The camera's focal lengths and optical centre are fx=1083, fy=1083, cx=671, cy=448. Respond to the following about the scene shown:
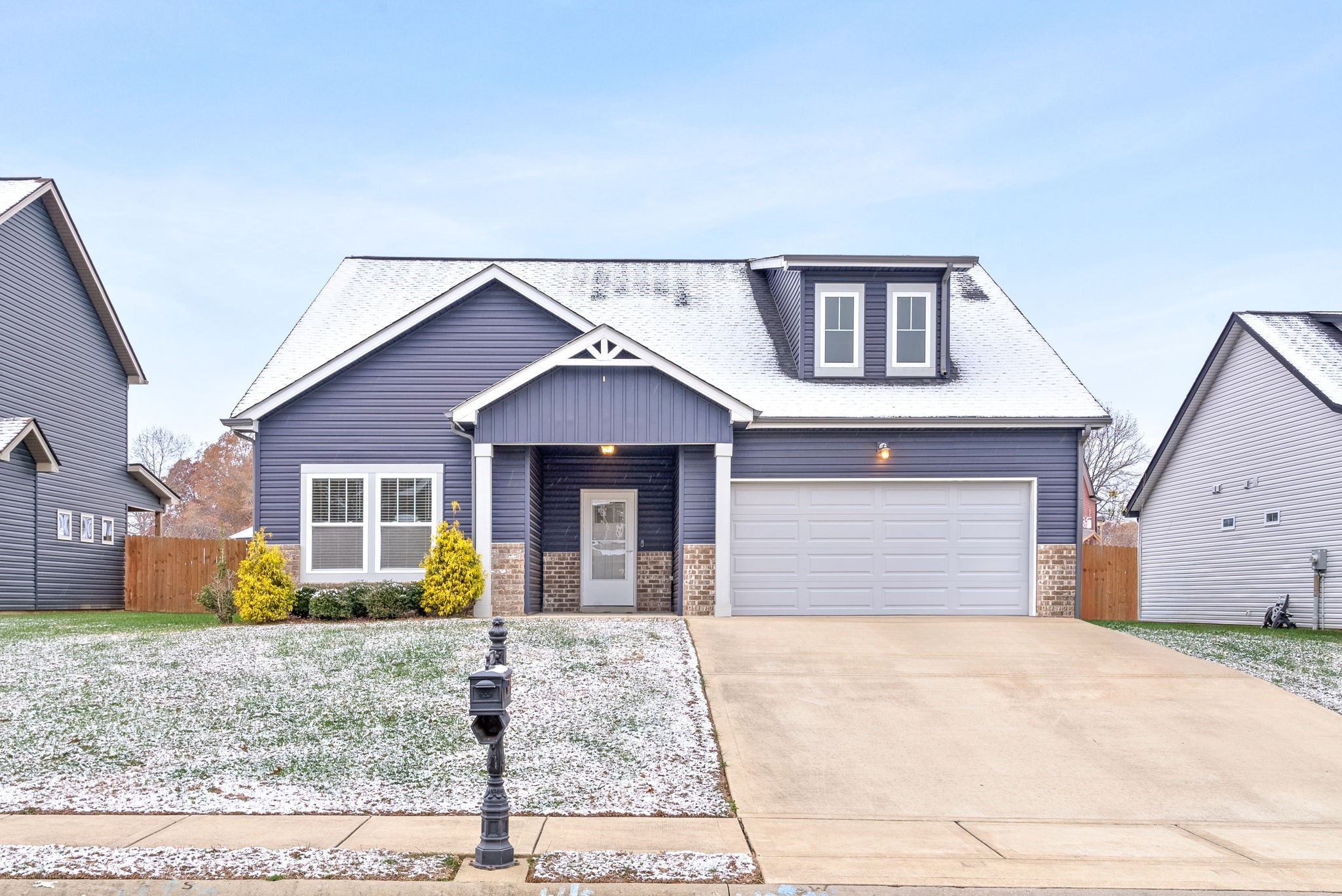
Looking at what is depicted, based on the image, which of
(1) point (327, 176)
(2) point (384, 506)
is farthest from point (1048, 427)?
(1) point (327, 176)

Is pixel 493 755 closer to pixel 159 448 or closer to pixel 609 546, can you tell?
pixel 609 546

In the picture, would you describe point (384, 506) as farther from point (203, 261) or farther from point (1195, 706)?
point (203, 261)

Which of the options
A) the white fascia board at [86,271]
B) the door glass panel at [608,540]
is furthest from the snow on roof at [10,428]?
the door glass panel at [608,540]

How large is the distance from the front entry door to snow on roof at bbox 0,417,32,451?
1117 cm

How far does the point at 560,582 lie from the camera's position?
18281mm

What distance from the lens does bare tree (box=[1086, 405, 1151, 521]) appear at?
4997 centimetres

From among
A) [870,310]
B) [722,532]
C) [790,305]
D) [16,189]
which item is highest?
[16,189]

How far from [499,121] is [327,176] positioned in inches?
234

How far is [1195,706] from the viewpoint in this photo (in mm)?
10812

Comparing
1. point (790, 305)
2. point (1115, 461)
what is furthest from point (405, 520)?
point (1115, 461)

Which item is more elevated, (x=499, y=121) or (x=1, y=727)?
(x=499, y=121)

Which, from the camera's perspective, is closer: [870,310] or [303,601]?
[303,601]

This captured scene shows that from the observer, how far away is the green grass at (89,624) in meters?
15.0

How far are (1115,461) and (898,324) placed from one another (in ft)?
121
